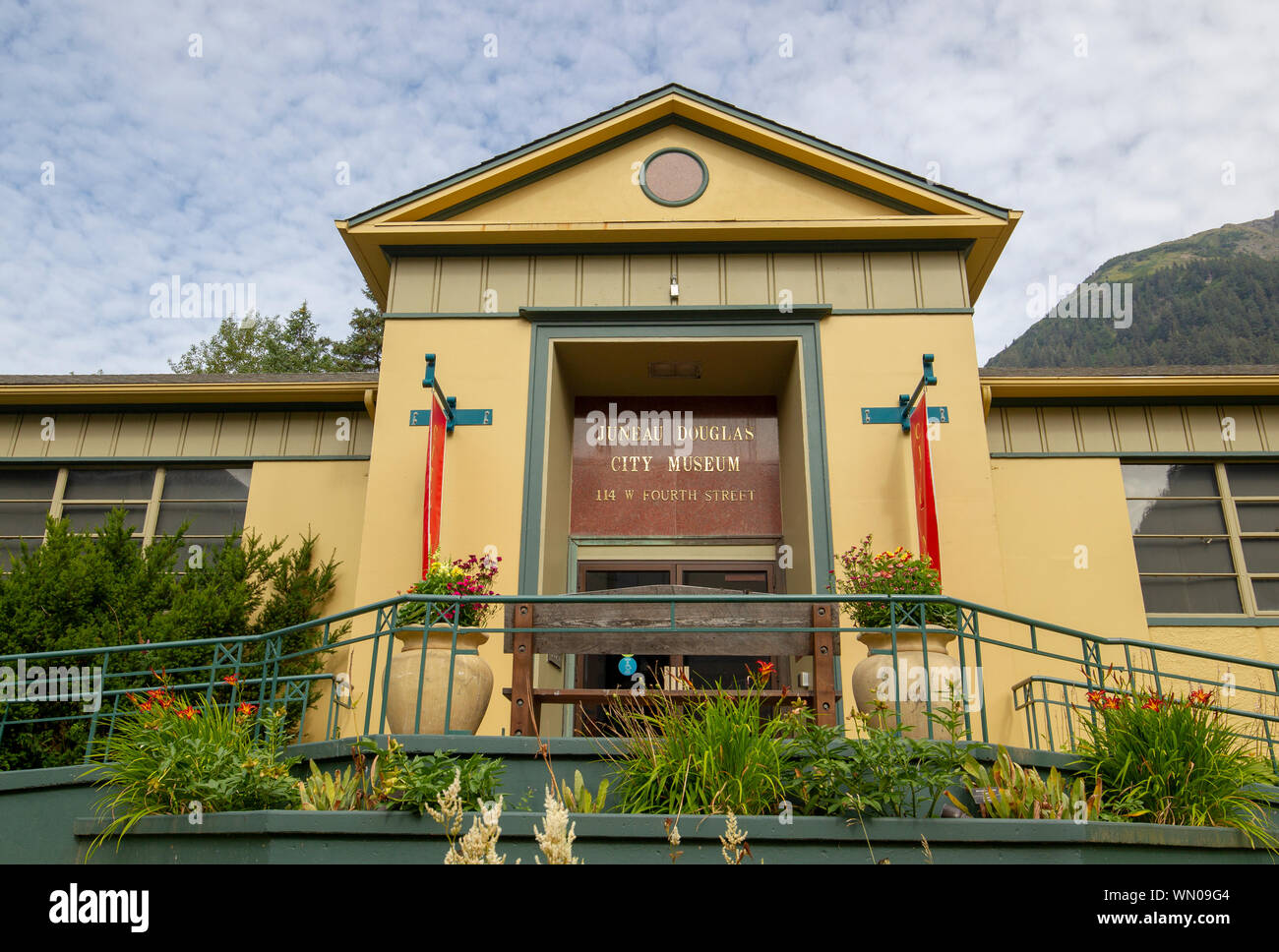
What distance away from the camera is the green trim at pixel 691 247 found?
1104 cm

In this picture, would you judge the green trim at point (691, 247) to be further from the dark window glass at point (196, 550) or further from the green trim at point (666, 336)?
the dark window glass at point (196, 550)

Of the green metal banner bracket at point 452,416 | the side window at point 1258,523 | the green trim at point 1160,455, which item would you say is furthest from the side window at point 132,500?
the side window at point 1258,523

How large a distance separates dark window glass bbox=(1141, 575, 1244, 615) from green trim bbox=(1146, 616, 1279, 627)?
0.58 ft

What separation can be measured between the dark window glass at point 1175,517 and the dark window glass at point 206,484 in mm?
10844

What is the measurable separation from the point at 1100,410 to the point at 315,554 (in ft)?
31.7

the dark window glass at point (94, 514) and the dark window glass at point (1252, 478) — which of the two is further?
the dark window glass at point (94, 514)

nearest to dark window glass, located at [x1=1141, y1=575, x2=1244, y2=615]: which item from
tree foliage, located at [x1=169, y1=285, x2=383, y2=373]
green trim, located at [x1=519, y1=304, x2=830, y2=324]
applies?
green trim, located at [x1=519, y1=304, x2=830, y2=324]

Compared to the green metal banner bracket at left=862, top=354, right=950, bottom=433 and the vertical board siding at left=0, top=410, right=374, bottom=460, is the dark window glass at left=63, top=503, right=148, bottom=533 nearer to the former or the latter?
the vertical board siding at left=0, top=410, right=374, bottom=460

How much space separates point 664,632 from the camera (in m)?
6.06

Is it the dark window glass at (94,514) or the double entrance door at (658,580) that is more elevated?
the dark window glass at (94,514)

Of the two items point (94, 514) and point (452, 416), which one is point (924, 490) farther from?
point (94, 514)

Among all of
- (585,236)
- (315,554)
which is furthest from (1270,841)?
(315,554)

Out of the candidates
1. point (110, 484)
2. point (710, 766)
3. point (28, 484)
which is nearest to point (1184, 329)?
point (110, 484)

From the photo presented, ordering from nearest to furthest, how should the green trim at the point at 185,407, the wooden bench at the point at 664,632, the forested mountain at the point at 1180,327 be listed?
the wooden bench at the point at 664,632, the green trim at the point at 185,407, the forested mountain at the point at 1180,327
